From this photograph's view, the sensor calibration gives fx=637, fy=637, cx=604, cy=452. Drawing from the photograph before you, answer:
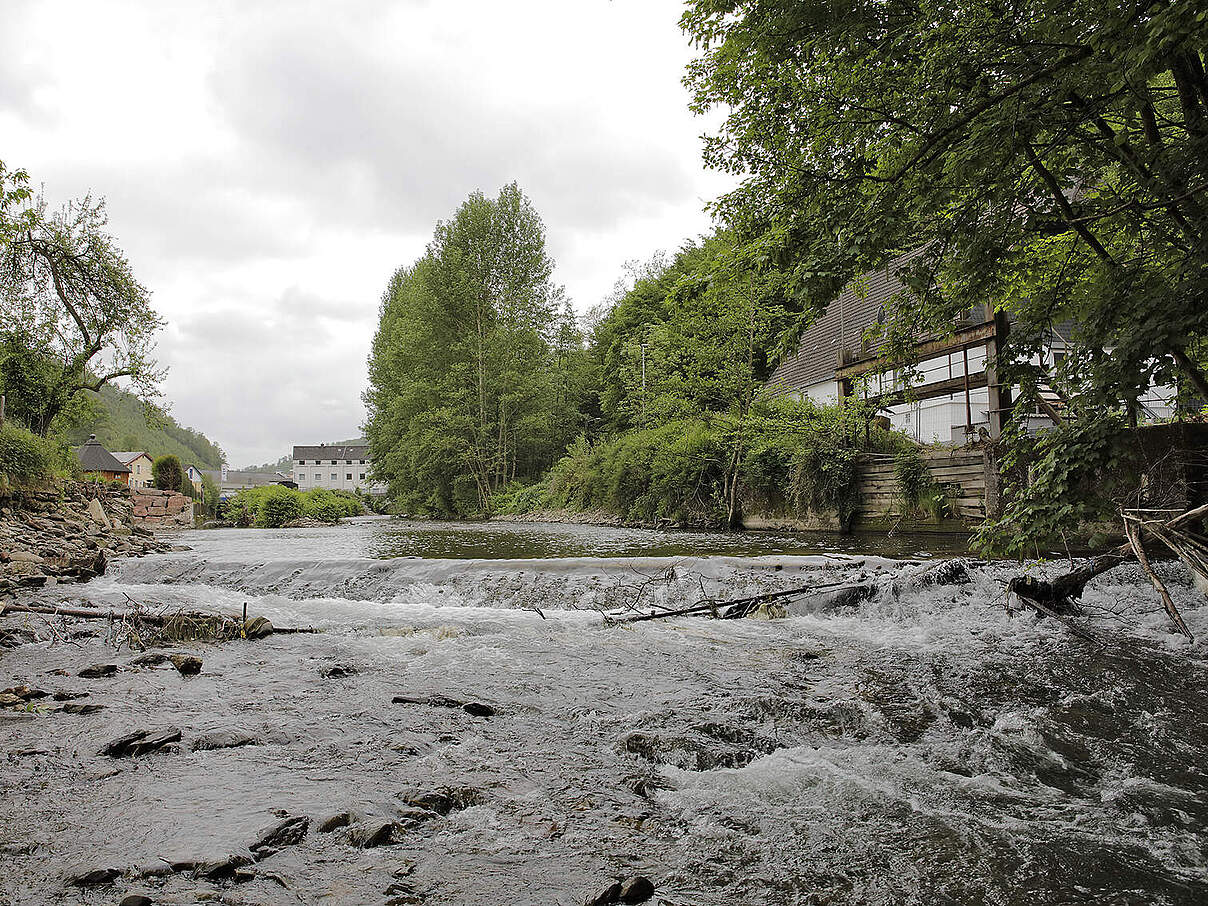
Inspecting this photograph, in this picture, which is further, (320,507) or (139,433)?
(139,433)

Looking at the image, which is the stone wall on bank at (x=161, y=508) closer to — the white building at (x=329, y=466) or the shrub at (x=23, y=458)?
the shrub at (x=23, y=458)

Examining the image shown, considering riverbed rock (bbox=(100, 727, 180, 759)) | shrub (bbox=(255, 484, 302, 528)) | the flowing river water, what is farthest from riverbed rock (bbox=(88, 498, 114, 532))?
riverbed rock (bbox=(100, 727, 180, 759))

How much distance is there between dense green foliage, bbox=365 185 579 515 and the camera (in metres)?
33.9

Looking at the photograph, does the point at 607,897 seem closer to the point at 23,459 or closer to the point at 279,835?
the point at 279,835

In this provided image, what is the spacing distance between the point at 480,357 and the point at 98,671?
29.7 meters

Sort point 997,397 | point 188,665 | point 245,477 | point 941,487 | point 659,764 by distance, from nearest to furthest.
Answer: point 659,764 → point 188,665 → point 941,487 → point 997,397 → point 245,477

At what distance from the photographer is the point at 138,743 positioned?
11.6ft

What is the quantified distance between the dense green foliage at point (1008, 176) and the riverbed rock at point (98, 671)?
6.23 metres

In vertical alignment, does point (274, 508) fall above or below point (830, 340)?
below

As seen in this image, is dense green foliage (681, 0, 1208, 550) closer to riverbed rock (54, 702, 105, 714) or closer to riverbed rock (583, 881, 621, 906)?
riverbed rock (583, 881, 621, 906)

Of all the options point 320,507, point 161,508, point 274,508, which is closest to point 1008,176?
point 161,508

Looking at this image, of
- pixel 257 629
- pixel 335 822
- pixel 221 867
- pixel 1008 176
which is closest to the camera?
pixel 221 867

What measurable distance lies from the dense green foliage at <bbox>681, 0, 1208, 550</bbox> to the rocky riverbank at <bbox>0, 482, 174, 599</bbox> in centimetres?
1135

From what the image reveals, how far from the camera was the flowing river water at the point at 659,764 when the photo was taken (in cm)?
236
